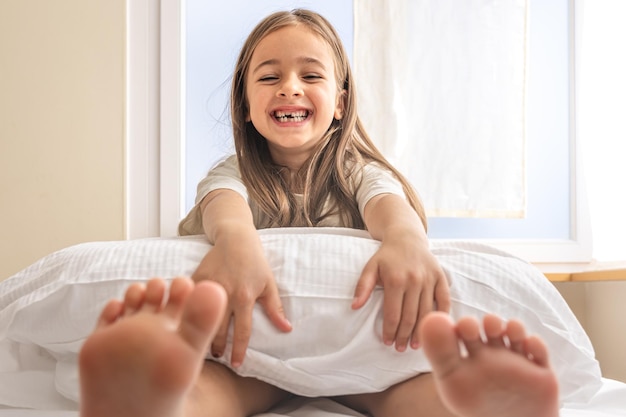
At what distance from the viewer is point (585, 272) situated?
1.75 meters

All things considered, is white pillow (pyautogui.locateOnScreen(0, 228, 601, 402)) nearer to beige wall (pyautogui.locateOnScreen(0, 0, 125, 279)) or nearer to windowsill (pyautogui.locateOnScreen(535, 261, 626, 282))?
windowsill (pyautogui.locateOnScreen(535, 261, 626, 282))

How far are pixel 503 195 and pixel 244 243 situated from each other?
4.57 feet

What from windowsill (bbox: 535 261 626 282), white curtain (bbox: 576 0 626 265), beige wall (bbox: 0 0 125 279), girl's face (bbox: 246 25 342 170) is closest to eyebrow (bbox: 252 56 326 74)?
girl's face (bbox: 246 25 342 170)

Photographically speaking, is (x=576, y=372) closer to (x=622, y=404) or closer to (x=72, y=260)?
(x=622, y=404)

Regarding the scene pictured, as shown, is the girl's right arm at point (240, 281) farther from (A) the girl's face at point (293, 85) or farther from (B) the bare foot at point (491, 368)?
(A) the girl's face at point (293, 85)

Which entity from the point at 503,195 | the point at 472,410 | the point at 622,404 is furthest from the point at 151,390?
the point at 503,195

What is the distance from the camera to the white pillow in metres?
0.73

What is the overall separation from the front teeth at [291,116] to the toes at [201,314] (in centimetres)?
78

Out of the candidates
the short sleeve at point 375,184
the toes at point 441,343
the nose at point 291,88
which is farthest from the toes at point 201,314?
the nose at point 291,88

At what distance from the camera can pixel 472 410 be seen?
55 cm

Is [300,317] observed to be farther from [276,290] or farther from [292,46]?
[292,46]

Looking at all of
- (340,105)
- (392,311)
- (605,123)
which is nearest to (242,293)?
(392,311)

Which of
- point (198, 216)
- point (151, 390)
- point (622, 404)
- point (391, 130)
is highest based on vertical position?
point (391, 130)

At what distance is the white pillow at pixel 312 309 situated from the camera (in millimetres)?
733
